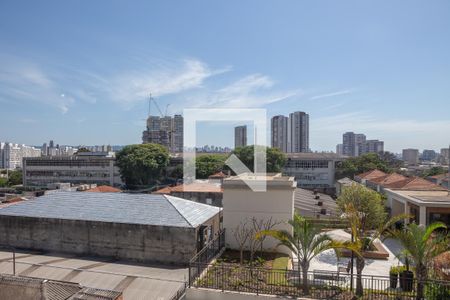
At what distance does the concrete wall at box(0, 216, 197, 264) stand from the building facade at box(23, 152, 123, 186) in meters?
45.7

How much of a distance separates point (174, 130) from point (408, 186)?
93878mm

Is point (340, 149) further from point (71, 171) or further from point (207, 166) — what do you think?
point (71, 171)

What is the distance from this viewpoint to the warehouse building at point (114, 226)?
12.0 m

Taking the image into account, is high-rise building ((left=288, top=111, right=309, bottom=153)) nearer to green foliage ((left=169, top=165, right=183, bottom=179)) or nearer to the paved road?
green foliage ((left=169, top=165, right=183, bottom=179))

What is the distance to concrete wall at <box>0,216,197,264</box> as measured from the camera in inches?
469

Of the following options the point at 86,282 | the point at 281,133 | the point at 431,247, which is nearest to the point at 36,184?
the point at 281,133

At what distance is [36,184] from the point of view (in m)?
61.5

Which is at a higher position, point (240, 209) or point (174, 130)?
point (174, 130)

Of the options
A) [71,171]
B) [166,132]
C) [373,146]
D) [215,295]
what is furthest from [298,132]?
[215,295]

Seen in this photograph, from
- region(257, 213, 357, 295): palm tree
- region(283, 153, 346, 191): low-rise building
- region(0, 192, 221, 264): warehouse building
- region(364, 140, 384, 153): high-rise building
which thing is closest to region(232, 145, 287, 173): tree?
region(283, 153, 346, 191): low-rise building

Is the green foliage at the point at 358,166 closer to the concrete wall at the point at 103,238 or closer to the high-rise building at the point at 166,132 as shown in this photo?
the concrete wall at the point at 103,238

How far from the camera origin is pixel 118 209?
537 inches

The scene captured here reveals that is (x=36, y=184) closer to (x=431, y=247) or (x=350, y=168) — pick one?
(x=350, y=168)

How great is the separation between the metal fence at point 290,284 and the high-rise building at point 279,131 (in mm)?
62167
